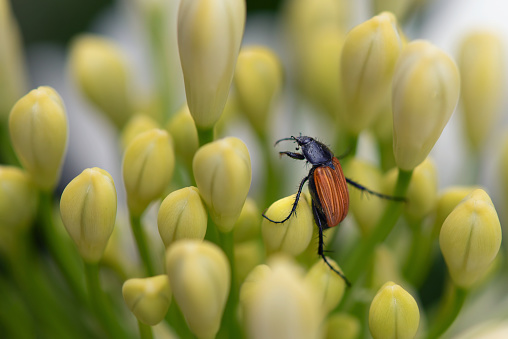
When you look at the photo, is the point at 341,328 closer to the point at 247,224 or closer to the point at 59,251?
the point at 247,224

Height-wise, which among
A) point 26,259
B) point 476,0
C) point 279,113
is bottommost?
point 26,259

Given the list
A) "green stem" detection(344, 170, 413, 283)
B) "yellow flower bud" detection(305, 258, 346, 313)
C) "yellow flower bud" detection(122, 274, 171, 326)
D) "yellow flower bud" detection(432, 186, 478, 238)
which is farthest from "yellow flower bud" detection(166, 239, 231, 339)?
"yellow flower bud" detection(432, 186, 478, 238)

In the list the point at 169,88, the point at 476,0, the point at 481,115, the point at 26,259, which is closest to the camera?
the point at 26,259

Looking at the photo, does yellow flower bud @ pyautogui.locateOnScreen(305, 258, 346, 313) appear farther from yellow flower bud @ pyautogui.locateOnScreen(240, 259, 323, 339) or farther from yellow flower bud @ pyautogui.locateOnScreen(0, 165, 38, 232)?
yellow flower bud @ pyautogui.locateOnScreen(0, 165, 38, 232)

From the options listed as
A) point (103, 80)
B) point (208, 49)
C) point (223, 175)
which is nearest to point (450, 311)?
point (223, 175)

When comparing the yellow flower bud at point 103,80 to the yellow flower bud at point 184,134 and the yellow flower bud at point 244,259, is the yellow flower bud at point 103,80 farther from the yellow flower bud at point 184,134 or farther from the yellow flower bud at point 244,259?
the yellow flower bud at point 244,259

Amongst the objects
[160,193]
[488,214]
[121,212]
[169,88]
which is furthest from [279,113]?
[488,214]

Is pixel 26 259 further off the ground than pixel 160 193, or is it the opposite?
pixel 160 193

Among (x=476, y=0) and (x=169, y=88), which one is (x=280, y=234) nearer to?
(x=169, y=88)
